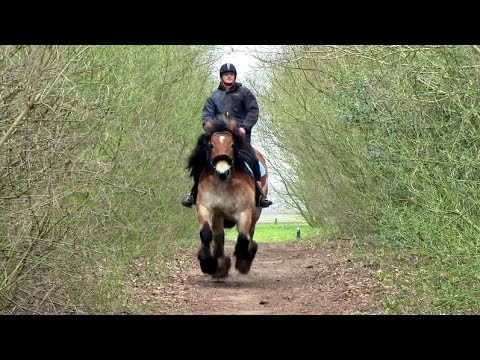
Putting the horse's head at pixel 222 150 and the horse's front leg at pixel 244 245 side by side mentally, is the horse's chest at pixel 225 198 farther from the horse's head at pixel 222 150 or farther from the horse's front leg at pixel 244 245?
the horse's head at pixel 222 150

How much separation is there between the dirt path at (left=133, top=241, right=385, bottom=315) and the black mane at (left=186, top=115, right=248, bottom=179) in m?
1.68

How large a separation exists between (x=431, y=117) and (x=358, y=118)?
4.47 metres

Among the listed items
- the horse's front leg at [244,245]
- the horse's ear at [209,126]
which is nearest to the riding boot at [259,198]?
the horse's front leg at [244,245]

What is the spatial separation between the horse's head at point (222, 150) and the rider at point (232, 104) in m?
0.72

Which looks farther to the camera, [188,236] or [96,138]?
[188,236]

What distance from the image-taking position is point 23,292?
823 cm

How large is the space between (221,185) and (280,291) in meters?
1.66

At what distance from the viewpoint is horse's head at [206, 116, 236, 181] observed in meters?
12.6

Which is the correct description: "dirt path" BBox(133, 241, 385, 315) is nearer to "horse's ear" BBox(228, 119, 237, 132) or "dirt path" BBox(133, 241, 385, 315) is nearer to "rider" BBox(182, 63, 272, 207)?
"rider" BBox(182, 63, 272, 207)

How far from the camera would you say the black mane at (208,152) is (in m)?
12.9

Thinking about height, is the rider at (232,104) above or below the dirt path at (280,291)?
above

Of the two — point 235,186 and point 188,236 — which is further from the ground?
point 188,236
